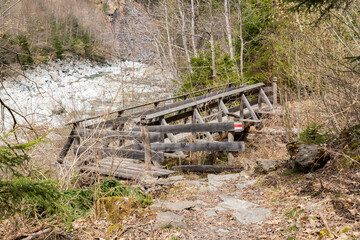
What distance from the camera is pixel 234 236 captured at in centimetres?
414

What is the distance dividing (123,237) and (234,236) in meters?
1.50

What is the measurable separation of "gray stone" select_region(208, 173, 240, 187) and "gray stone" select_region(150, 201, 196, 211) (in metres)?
1.48

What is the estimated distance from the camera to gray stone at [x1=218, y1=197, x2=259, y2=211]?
5156 millimetres

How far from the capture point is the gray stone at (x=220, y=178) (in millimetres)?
6816

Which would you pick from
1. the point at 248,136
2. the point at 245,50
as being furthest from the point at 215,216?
the point at 245,50

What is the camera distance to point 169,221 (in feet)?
14.8

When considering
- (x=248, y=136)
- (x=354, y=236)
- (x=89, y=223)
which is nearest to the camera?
(x=354, y=236)

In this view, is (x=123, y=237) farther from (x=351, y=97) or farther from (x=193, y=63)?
(x=193, y=63)

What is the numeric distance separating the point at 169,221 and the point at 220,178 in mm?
2851

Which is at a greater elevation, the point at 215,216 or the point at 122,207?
the point at 122,207

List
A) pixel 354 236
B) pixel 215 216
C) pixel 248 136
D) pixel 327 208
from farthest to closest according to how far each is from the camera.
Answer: pixel 248 136
pixel 215 216
pixel 327 208
pixel 354 236

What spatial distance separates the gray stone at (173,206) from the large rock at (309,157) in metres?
2.03

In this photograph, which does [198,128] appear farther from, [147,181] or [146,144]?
[147,181]

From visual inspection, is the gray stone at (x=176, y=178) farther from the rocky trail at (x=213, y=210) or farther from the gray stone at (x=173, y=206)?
the gray stone at (x=173, y=206)
